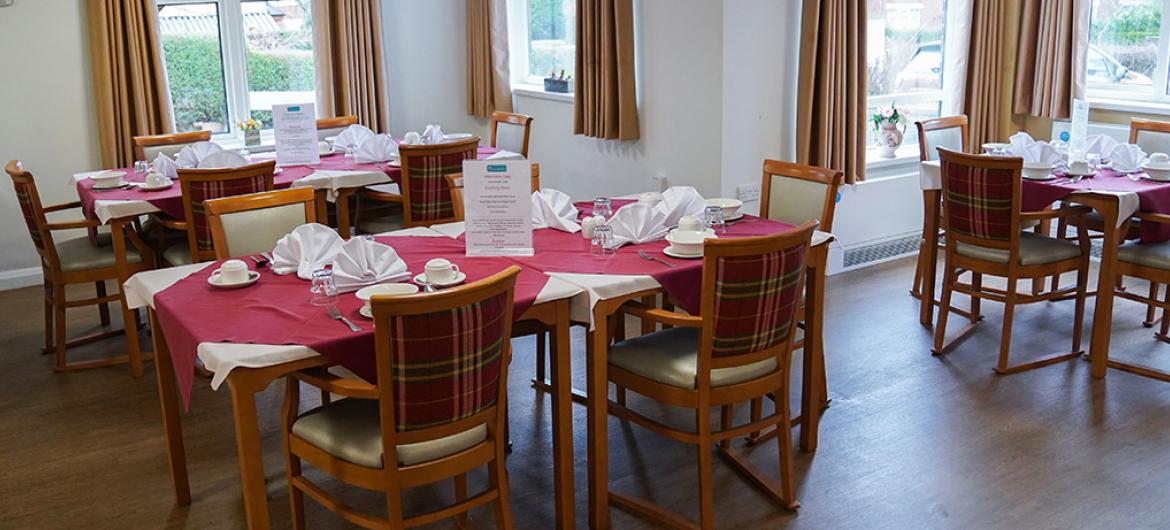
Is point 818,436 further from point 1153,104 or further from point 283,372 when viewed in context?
point 1153,104

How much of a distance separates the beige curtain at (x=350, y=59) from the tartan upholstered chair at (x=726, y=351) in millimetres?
4189

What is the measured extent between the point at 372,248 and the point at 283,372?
65 cm

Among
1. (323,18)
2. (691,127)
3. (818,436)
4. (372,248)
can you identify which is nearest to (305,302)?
(372,248)

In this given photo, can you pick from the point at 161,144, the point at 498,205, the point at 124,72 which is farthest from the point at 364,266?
the point at 124,72

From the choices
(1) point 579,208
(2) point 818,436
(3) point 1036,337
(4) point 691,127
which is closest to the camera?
(2) point 818,436

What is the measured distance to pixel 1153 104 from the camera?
572 centimetres

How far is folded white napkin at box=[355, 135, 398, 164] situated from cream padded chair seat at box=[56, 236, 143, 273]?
3.90ft

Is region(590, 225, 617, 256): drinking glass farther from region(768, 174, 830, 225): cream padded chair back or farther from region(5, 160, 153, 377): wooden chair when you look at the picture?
region(5, 160, 153, 377): wooden chair

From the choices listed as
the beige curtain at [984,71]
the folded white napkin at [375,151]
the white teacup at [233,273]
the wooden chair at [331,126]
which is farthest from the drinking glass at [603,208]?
the beige curtain at [984,71]

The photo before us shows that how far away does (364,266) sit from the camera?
117 inches

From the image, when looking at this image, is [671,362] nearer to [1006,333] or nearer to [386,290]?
[386,290]

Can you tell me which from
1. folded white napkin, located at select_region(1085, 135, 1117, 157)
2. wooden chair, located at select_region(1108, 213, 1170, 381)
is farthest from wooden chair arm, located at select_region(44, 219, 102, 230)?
folded white napkin, located at select_region(1085, 135, 1117, 157)

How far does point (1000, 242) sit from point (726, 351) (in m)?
1.87

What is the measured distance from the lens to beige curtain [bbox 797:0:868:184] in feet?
17.1
